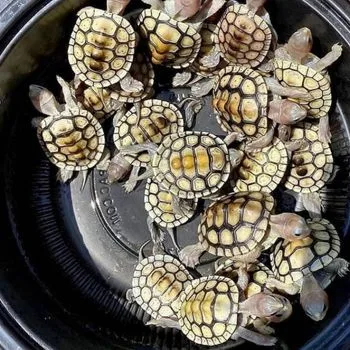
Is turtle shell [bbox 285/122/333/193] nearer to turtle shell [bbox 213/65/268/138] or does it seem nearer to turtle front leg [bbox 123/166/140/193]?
turtle shell [bbox 213/65/268/138]

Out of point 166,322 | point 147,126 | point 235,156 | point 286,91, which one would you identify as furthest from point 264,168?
point 166,322

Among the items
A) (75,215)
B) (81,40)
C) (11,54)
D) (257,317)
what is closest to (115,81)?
(81,40)

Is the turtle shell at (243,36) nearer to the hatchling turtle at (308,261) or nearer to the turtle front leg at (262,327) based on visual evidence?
the hatchling turtle at (308,261)

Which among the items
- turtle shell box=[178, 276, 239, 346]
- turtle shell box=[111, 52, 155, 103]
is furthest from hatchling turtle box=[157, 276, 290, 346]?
turtle shell box=[111, 52, 155, 103]

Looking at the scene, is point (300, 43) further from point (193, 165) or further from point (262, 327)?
point (262, 327)

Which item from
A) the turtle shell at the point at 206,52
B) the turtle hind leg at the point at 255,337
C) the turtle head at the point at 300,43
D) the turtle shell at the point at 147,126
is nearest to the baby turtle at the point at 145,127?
the turtle shell at the point at 147,126

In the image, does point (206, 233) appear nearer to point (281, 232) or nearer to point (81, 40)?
point (281, 232)
